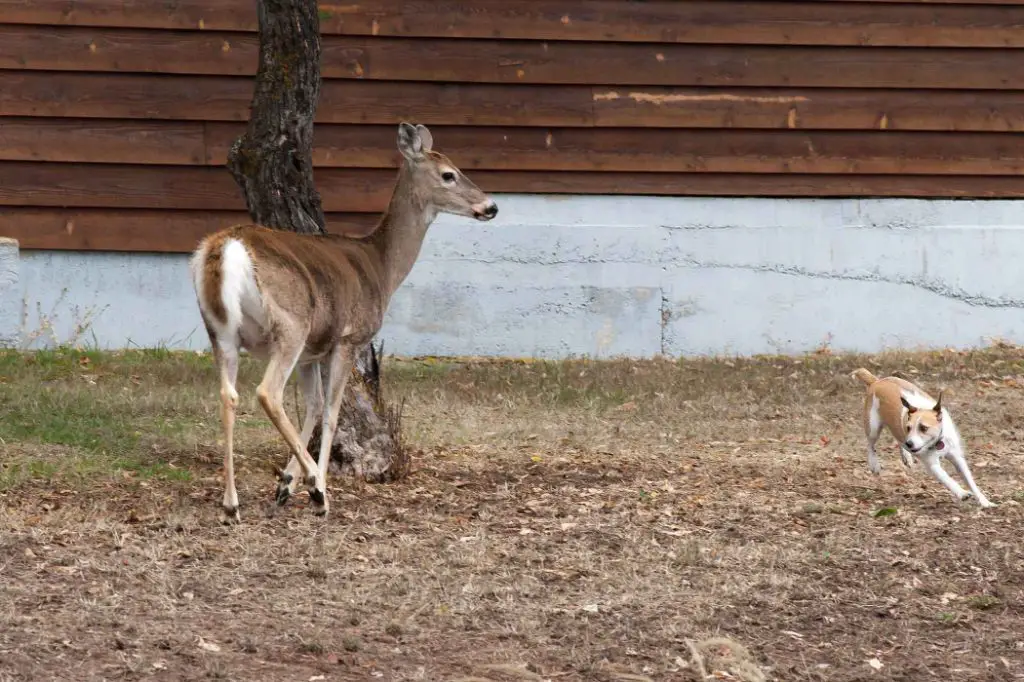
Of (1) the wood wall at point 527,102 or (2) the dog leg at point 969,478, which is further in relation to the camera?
(1) the wood wall at point 527,102

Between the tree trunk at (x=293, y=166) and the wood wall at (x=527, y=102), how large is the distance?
14.2 feet

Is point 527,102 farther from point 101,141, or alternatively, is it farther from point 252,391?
point 252,391

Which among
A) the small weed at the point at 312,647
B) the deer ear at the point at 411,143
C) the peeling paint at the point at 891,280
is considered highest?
the deer ear at the point at 411,143

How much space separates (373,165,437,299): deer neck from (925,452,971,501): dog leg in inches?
121

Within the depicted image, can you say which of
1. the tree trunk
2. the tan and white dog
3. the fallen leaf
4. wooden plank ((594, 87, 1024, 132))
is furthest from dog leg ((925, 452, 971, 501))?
wooden plank ((594, 87, 1024, 132))

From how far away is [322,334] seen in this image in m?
7.56

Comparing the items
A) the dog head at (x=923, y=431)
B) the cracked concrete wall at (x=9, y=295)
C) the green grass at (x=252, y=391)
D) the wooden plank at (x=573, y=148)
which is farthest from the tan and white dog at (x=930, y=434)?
the cracked concrete wall at (x=9, y=295)

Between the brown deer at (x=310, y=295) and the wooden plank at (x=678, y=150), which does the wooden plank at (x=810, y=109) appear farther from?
the brown deer at (x=310, y=295)

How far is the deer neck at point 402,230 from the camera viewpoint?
834cm

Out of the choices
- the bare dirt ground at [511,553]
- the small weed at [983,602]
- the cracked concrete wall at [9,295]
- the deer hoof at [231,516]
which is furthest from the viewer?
the cracked concrete wall at [9,295]

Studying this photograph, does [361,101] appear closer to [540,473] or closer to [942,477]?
[540,473]

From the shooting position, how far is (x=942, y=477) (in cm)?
791

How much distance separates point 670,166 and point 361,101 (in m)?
2.85

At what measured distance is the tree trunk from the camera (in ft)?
27.5
